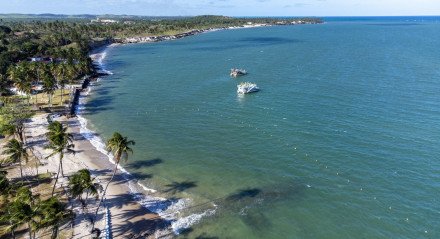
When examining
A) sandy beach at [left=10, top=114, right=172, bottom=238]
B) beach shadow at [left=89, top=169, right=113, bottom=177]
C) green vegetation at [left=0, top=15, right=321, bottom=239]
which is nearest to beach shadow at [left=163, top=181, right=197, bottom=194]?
sandy beach at [left=10, top=114, right=172, bottom=238]

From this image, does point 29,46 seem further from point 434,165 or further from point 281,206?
point 434,165

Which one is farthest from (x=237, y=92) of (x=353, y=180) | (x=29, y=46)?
(x=29, y=46)

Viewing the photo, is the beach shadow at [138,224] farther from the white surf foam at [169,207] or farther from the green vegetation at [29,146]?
the green vegetation at [29,146]

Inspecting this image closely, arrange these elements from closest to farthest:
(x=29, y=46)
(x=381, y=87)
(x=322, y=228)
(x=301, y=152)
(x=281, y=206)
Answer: (x=322, y=228) → (x=281, y=206) → (x=301, y=152) → (x=381, y=87) → (x=29, y=46)

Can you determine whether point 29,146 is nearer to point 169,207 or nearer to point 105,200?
point 105,200

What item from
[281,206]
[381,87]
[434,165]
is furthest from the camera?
[381,87]

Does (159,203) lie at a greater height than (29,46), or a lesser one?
lesser

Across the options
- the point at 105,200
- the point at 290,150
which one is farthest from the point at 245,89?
the point at 105,200
